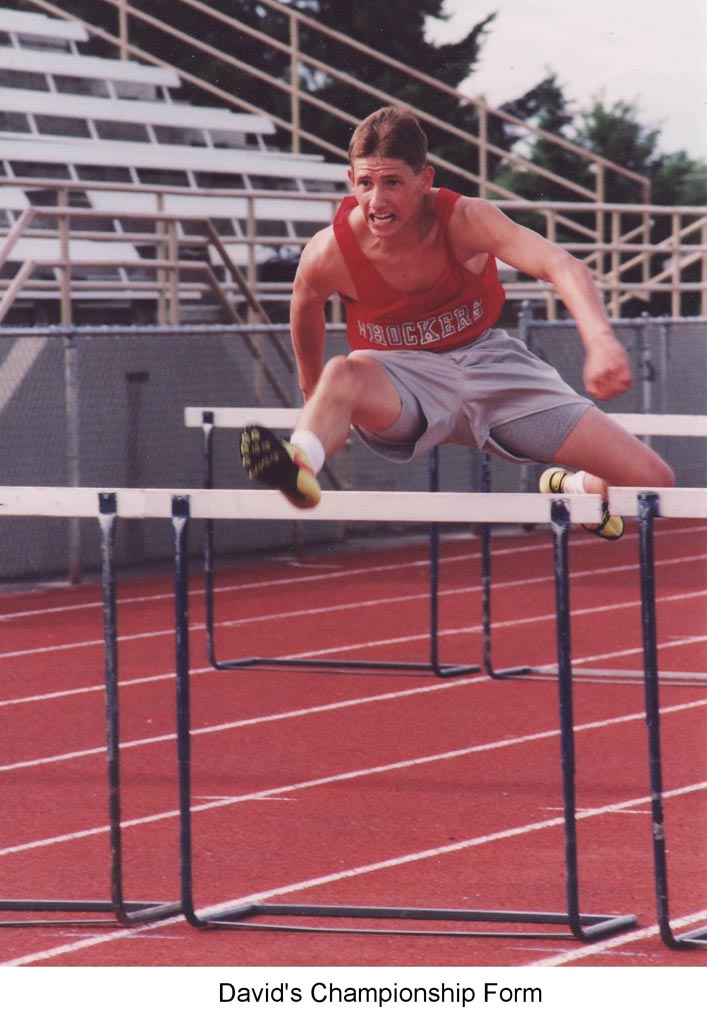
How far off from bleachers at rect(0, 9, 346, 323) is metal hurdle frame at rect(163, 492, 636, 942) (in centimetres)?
1073

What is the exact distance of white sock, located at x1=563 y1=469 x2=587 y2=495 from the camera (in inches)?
209

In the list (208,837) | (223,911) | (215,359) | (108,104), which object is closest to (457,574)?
(215,359)

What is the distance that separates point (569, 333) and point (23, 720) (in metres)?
8.06

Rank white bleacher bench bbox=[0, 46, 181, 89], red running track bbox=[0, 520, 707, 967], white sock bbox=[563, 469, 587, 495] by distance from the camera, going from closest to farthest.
Result: red running track bbox=[0, 520, 707, 967] < white sock bbox=[563, 469, 587, 495] < white bleacher bench bbox=[0, 46, 181, 89]

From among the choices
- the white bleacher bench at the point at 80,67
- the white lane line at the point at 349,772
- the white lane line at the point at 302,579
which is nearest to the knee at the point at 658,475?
the white lane line at the point at 349,772

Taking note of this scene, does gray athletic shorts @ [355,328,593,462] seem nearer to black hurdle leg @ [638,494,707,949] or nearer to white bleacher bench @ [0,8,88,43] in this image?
black hurdle leg @ [638,494,707,949]

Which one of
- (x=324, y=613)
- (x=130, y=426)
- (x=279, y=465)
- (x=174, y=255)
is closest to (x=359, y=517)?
(x=279, y=465)

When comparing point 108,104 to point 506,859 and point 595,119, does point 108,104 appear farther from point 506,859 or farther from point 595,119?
point 506,859

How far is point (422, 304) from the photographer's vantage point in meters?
4.72

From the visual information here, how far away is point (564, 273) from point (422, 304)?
590 millimetres

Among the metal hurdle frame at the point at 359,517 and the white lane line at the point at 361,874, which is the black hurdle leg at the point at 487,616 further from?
the metal hurdle frame at the point at 359,517

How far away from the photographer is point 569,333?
14.4 metres

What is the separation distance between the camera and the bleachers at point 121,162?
52.9ft

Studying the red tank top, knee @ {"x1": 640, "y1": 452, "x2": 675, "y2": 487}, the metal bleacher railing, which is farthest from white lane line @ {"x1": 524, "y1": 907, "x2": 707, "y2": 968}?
the metal bleacher railing
